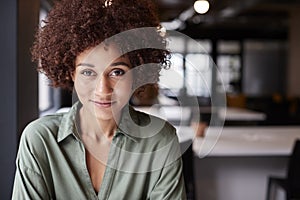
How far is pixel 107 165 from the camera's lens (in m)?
1.17

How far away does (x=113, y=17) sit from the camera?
1.11 m

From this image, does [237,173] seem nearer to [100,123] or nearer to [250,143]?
[250,143]

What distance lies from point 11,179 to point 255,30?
10197 millimetres

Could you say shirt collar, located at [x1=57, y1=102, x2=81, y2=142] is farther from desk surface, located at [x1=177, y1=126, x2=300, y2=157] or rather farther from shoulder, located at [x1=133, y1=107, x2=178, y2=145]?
desk surface, located at [x1=177, y1=126, x2=300, y2=157]

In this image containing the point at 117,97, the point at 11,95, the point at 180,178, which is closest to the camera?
the point at 117,97

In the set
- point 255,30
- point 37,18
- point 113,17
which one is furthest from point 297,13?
point 113,17

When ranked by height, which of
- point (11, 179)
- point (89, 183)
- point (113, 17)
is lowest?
point (11, 179)

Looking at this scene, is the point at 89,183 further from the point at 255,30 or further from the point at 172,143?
the point at 255,30

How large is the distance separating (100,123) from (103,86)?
0.16 m

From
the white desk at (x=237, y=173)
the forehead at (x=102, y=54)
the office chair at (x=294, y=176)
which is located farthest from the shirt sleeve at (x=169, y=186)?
the white desk at (x=237, y=173)

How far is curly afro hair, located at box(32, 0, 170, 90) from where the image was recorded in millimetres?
1102

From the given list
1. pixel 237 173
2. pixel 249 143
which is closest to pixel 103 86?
pixel 249 143

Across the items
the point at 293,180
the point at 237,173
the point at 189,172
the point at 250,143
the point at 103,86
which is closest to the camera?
the point at 103,86

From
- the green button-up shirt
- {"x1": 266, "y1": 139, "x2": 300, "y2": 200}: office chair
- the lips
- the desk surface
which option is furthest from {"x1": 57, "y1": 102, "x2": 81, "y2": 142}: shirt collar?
{"x1": 266, "y1": 139, "x2": 300, "y2": 200}: office chair
